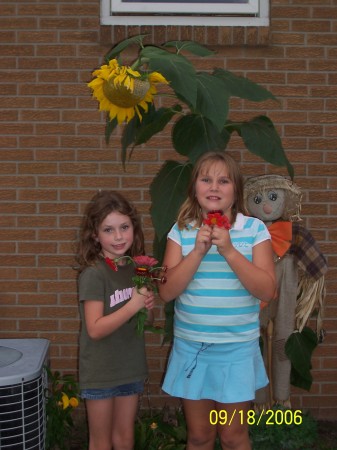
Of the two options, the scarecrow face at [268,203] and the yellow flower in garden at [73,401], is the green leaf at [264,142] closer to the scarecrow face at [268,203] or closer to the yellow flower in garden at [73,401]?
the scarecrow face at [268,203]

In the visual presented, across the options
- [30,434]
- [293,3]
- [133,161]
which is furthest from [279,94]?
[30,434]

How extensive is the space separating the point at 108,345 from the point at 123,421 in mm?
334

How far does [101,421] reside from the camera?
8.25 ft

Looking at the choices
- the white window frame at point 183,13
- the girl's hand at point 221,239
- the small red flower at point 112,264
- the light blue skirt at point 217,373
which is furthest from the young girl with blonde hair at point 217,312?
the white window frame at point 183,13

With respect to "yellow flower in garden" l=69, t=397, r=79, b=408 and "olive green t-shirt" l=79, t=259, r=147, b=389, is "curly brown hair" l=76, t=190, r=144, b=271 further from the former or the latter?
"yellow flower in garden" l=69, t=397, r=79, b=408

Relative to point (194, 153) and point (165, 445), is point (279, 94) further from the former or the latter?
point (165, 445)

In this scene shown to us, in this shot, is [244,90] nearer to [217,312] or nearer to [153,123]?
[153,123]

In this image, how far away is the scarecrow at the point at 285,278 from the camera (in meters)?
3.23

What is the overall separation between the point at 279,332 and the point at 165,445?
0.79 m

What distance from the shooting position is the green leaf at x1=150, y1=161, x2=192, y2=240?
2.50 metres

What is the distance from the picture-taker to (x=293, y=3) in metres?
3.69

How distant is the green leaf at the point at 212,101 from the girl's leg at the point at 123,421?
1.10 meters

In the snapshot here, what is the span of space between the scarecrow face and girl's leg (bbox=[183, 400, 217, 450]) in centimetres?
110

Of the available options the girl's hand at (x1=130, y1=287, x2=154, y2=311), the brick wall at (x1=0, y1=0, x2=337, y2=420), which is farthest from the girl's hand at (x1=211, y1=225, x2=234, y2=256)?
the brick wall at (x1=0, y1=0, x2=337, y2=420)
